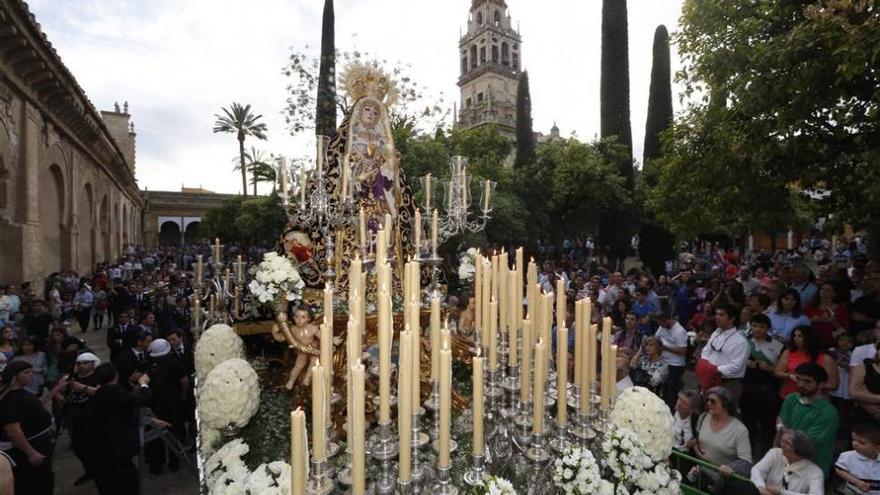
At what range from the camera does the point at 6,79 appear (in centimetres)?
1153

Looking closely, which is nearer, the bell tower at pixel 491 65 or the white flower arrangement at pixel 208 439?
the white flower arrangement at pixel 208 439

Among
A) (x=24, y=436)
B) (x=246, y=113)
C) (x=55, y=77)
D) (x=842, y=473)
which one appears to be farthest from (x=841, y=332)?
(x=246, y=113)

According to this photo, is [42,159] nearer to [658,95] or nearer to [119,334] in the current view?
[119,334]

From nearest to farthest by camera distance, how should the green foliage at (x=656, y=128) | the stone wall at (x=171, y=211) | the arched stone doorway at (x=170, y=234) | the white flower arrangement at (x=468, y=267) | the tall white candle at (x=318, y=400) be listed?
the tall white candle at (x=318, y=400), the white flower arrangement at (x=468, y=267), the green foliage at (x=656, y=128), the stone wall at (x=171, y=211), the arched stone doorway at (x=170, y=234)

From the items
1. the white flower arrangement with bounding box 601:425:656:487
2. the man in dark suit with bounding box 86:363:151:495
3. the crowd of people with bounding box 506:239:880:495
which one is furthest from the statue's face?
the white flower arrangement with bounding box 601:425:656:487

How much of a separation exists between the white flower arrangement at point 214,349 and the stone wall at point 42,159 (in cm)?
916

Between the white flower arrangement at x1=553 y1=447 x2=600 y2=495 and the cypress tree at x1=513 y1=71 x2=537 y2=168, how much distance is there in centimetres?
3012

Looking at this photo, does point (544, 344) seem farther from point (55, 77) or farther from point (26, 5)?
point (55, 77)

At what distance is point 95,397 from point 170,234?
55.3 m

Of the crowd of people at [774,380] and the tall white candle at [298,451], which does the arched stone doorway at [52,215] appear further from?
the tall white candle at [298,451]

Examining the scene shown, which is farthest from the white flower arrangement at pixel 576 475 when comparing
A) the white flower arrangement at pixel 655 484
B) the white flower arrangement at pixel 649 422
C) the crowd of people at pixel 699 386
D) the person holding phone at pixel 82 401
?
the person holding phone at pixel 82 401

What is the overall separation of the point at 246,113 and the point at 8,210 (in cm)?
4100

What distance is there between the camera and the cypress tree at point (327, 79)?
2153 cm

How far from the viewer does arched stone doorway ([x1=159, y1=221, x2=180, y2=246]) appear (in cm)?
5297
